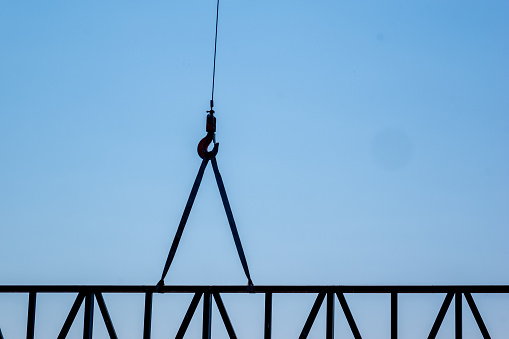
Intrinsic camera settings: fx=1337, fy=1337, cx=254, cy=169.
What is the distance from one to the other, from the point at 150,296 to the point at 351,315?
3.06 m

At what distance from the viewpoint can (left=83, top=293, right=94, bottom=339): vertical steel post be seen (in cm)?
1995

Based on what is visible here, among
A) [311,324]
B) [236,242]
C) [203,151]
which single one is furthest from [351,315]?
[203,151]

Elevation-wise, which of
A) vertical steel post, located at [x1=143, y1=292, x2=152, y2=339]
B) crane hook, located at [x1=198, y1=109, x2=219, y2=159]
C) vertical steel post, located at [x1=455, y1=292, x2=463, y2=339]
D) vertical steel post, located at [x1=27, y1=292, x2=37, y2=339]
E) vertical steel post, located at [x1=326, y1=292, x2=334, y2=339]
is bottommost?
vertical steel post, located at [x1=455, y1=292, x2=463, y2=339]

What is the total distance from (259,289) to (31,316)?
3798mm

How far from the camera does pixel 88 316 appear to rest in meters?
20.0

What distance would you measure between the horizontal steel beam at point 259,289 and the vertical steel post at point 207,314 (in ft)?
0.30

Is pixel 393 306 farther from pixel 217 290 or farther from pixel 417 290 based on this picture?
pixel 217 290

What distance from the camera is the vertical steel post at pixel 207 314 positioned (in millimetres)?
19375

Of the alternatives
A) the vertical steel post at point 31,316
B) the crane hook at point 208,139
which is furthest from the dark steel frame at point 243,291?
the crane hook at point 208,139

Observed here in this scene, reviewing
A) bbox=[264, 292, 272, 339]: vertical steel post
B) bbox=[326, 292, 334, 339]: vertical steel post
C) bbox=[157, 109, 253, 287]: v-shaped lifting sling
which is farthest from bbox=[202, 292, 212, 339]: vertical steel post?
bbox=[326, 292, 334, 339]: vertical steel post

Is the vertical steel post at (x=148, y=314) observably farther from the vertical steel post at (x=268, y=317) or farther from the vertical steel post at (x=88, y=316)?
the vertical steel post at (x=268, y=317)

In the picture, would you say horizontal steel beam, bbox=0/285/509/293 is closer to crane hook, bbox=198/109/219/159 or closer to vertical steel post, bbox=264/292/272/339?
vertical steel post, bbox=264/292/272/339

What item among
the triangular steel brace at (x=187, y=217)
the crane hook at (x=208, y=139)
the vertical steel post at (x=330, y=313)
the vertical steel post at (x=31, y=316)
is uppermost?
the crane hook at (x=208, y=139)

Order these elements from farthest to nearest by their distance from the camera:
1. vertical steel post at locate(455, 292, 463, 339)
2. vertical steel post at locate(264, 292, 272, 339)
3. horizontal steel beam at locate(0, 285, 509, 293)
Result: 1. vertical steel post at locate(264, 292, 272, 339)
2. vertical steel post at locate(455, 292, 463, 339)
3. horizontal steel beam at locate(0, 285, 509, 293)
